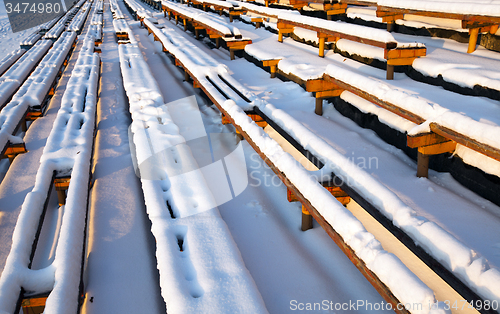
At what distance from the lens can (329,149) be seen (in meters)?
3.46

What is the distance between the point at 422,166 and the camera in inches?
131

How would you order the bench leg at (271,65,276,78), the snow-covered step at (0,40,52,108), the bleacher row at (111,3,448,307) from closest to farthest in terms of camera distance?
the bleacher row at (111,3,448,307), the bench leg at (271,65,276,78), the snow-covered step at (0,40,52,108)

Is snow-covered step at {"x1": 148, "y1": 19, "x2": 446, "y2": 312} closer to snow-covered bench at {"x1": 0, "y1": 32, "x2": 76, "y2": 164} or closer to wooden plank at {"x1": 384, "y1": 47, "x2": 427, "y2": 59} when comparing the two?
wooden plank at {"x1": 384, "y1": 47, "x2": 427, "y2": 59}

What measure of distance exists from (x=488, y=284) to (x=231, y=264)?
1603 mm

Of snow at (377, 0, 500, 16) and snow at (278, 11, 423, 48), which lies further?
snow at (278, 11, 423, 48)

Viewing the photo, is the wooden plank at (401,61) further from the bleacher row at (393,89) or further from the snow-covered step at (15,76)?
the snow-covered step at (15,76)

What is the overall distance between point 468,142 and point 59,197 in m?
4.21

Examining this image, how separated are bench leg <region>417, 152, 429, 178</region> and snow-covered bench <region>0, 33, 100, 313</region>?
10.2ft

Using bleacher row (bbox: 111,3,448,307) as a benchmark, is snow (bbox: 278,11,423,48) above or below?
above

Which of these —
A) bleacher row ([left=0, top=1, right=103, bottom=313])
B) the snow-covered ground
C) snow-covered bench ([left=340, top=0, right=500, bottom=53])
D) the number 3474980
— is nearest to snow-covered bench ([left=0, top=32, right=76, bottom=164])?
bleacher row ([left=0, top=1, right=103, bottom=313])

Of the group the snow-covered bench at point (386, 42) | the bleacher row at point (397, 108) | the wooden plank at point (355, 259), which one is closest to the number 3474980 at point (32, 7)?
the bleacher row at point (397, 108)

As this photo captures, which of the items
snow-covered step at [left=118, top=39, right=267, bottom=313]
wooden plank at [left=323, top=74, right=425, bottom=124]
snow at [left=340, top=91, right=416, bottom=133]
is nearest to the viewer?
snow-covered step at [left=118, top=39, right=267, bottom=313]

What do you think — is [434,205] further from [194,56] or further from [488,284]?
[194,56]

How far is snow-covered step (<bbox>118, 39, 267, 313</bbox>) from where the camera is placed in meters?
2.34
